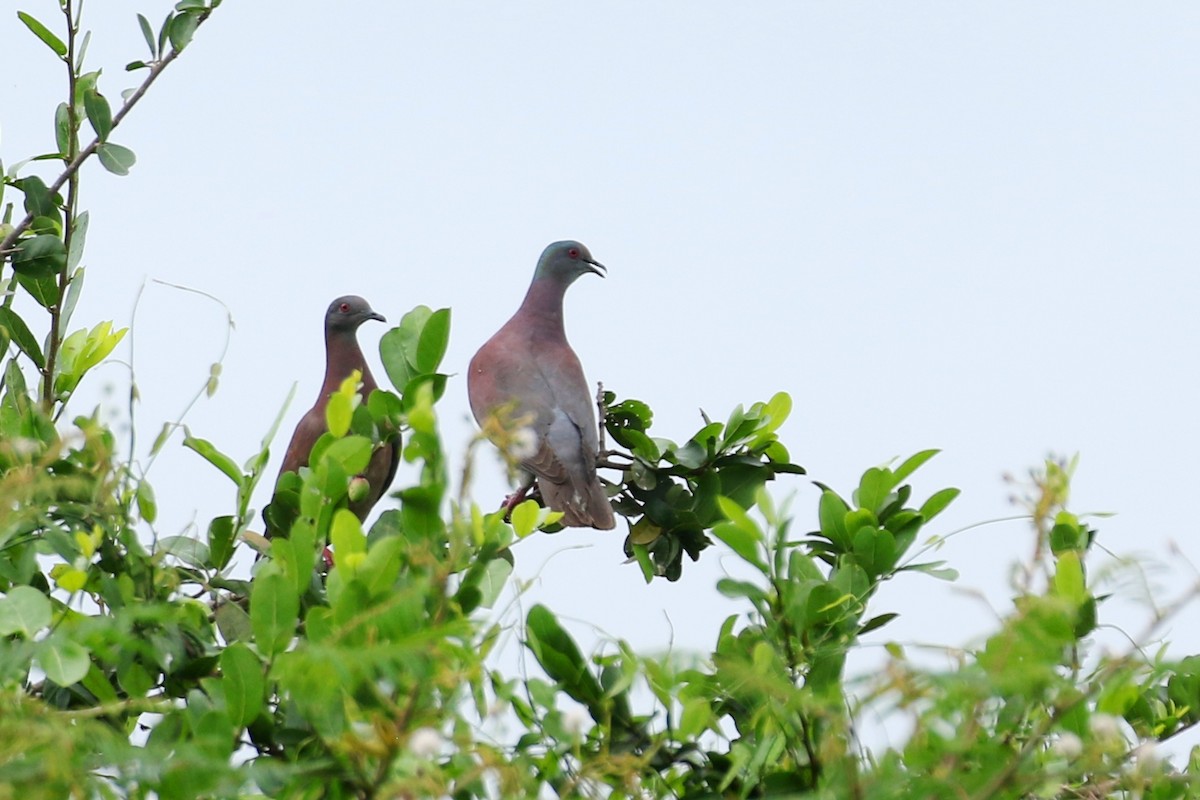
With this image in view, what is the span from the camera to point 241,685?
6.03 ft

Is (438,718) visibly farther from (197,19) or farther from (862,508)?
(197,19)

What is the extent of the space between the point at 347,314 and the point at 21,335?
2.95 m

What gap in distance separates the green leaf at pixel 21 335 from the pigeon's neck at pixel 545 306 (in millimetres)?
3029

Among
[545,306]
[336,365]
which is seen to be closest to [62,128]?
[336,365]

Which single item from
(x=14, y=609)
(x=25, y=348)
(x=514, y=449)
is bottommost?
(x=14, y=609)

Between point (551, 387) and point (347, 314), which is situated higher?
point (347, 314)

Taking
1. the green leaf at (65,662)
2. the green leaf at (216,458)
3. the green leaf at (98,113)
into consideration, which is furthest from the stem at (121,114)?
the green leaf at (65,662)

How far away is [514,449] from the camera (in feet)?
5.03

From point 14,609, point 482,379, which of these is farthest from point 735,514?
point 482,379

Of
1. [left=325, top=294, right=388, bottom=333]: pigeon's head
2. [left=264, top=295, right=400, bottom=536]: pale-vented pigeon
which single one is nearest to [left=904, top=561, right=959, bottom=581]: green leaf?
[left=264, top=295, right=400, bottom=536]: pale-vented pigeon

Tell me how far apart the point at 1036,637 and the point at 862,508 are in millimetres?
1359

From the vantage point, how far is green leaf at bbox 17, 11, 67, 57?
3602 millimetres

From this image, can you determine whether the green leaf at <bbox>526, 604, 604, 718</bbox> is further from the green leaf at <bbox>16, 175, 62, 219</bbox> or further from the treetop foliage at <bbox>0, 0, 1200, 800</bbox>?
the green leaf at <bbox>16, 175, 62, 219</bbox>

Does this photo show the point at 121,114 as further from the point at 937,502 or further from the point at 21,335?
the point at 937,502
